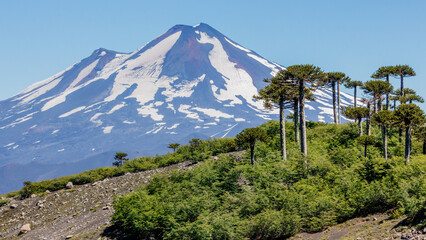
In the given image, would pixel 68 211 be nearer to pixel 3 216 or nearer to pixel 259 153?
pixel 3 216

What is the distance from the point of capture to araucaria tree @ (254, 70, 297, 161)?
29.6 metres

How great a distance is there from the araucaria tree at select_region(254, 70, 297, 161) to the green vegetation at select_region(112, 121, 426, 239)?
2.64 m

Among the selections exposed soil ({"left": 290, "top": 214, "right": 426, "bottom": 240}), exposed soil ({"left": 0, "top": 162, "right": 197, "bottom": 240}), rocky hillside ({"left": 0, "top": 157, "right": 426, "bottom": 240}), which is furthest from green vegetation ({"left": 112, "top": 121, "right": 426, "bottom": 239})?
exposed soil ({"left": 0, "top": 162, "right": 197, "bottom": 240})

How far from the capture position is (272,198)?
20047mm

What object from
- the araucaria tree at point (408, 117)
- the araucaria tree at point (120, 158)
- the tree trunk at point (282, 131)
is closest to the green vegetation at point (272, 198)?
the tree trunk at point (282, 131)

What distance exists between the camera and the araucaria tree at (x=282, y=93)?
2962cm

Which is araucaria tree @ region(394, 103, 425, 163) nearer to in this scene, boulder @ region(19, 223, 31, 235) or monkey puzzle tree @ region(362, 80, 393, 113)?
monkey puzzle tree @ region(362, 80, 393, 113)

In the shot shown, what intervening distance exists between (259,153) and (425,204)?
19103mm

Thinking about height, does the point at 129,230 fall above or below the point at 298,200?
below

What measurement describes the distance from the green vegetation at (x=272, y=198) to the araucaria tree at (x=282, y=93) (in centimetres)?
264

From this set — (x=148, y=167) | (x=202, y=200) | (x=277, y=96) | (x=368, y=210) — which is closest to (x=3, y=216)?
(x=148, y=167)

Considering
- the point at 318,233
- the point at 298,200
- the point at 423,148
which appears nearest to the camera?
the point at 318,233

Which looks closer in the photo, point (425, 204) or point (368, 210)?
point (425, 204)

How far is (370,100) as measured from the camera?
3778cm
